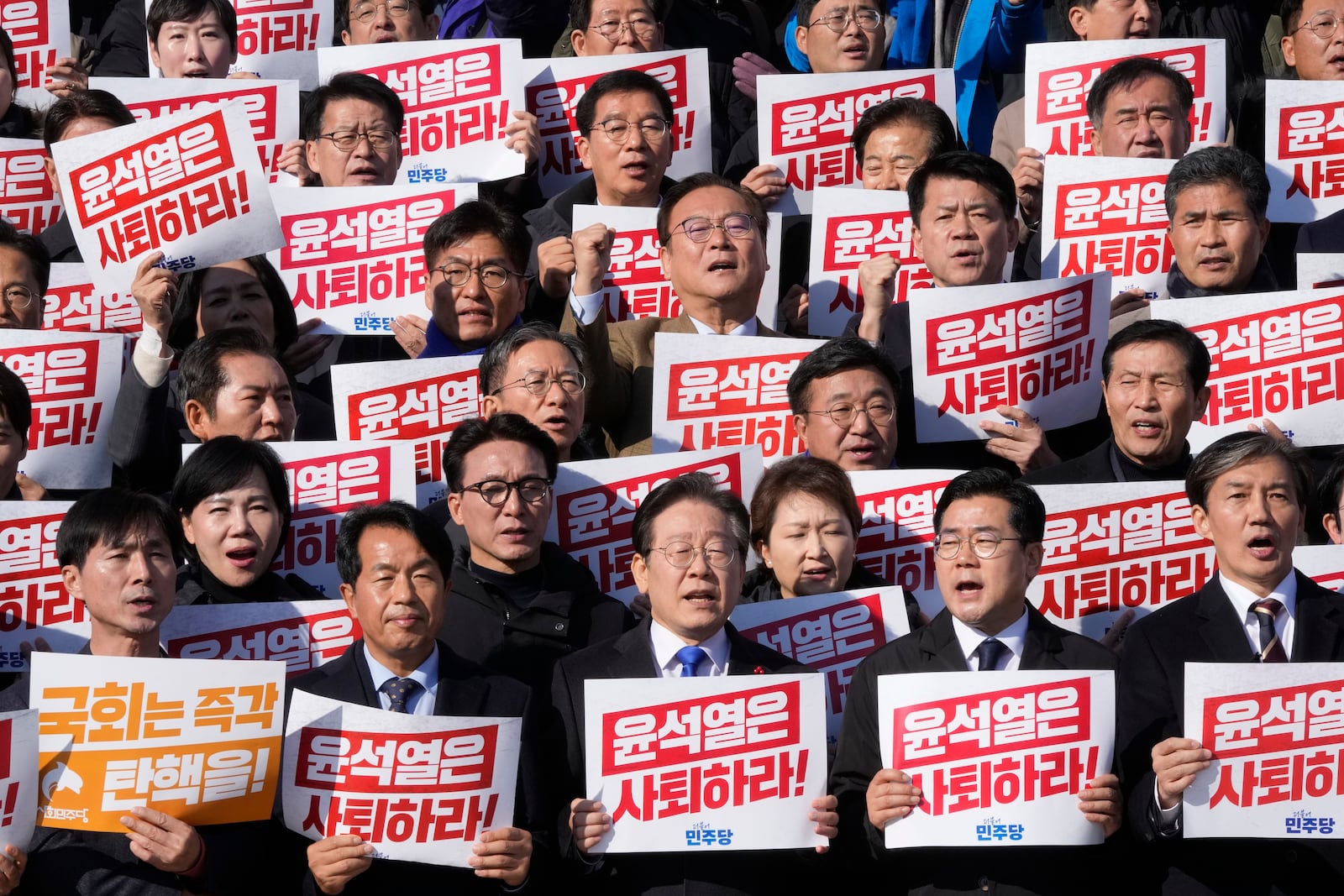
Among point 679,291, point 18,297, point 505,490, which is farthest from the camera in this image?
point 679,291

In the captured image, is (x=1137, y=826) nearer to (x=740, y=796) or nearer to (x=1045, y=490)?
(x=740, y=796)

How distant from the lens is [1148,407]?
779cm

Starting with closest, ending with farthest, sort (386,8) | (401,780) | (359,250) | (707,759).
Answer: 1. (401,780)
2. (707,759)
3. (359,250)
4. (386,8)

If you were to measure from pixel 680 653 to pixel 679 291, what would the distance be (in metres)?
2.52

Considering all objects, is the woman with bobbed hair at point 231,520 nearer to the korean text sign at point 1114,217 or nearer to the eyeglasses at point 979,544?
the eyeglasses at point 979,544

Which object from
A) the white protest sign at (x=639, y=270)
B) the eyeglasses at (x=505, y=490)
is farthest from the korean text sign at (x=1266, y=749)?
the white protest sign at (x=639, y=270)

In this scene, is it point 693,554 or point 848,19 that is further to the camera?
point 848,19

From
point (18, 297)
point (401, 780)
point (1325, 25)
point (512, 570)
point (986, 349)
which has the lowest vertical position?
point (401, 780)

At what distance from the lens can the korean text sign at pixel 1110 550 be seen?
25.0ft

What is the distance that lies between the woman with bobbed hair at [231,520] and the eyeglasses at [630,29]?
3.93 metres

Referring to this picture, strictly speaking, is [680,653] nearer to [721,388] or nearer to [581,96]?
[721,388]

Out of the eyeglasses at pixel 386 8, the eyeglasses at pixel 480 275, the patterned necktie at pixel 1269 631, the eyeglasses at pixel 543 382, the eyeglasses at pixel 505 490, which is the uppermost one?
the eyeglasses at pixel 386 8

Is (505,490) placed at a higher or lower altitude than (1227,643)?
higher

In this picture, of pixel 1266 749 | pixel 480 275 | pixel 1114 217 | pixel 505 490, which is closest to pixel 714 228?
pixel 480 275
